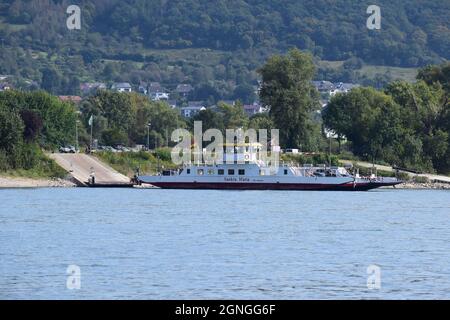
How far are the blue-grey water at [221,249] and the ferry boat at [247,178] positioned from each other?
23.9m

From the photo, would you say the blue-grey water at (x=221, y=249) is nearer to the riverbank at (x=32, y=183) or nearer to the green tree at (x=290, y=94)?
the riverbank at (x=32, y=183)

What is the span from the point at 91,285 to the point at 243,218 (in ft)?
92.5

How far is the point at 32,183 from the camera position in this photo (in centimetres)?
10244

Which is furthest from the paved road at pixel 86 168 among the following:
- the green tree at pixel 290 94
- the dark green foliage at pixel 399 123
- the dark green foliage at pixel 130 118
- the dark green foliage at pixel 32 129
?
the dark green foliage at pixel 399 123

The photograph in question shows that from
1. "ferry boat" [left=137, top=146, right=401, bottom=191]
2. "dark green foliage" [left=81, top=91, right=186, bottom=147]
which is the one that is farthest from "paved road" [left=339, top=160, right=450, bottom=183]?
"dark green foliage" [left=81, top=91, right=186, bottom=147]

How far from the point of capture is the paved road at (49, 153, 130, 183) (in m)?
107

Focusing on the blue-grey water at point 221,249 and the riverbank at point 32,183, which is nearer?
the blue-grey water at point 221,249

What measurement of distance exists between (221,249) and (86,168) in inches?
2478

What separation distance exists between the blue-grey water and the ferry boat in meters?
23.9

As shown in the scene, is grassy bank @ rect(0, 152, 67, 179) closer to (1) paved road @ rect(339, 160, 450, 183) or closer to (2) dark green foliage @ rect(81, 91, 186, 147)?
(2) dark green foliage @ rect(81, 91, 186, 147)

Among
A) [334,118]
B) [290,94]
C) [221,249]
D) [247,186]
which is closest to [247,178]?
[247,186]

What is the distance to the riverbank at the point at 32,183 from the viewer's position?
101 m

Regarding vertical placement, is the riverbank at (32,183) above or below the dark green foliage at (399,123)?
below
